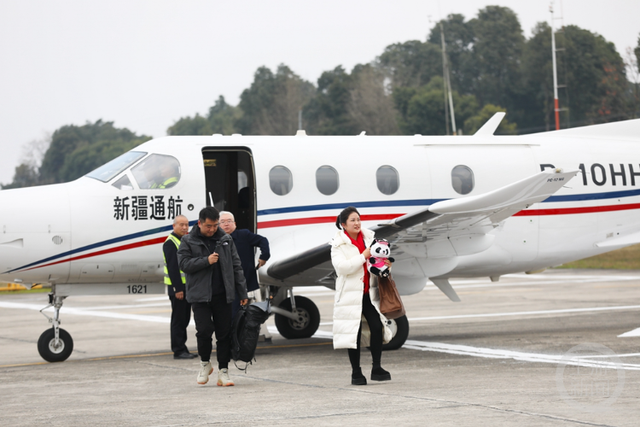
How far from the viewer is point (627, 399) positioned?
24.6 ft

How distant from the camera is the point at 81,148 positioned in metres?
106

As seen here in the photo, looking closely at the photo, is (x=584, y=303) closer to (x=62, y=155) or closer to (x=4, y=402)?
(x=4, y=402)

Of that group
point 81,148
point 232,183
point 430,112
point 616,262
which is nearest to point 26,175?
point 81,148

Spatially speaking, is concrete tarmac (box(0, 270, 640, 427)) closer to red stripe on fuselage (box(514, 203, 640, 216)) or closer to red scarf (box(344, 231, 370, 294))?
red scarf (box(344, 231, 370, 294))

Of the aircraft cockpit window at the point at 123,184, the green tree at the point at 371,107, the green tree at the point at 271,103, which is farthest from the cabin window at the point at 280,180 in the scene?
the green tree at the point at 271,103

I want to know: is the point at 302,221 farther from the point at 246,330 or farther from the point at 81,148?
the point at 81,148

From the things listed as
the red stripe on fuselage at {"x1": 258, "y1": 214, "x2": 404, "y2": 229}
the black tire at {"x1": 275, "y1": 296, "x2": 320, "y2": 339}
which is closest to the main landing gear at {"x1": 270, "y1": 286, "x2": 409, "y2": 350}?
the black tire at {"x1": 275, "y1": 296, "x2": 320, "y2": 339}

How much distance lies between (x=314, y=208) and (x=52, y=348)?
13.9 feet

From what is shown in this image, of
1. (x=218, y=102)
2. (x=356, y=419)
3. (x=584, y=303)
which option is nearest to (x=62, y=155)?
(x=218, y=102)

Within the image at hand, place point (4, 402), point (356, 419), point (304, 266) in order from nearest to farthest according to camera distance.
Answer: point (356, 419) < point (4, 402) < point (304, 266)

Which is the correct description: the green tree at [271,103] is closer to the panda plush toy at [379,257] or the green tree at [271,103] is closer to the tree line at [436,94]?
the tree line at [436,94]

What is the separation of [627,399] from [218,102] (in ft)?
480

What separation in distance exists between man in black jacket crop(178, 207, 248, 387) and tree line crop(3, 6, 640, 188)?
55.1 m

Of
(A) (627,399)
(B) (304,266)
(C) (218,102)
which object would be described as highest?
(C) (218,102)
